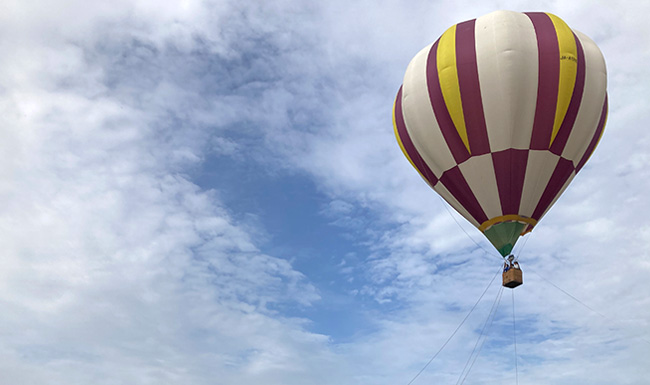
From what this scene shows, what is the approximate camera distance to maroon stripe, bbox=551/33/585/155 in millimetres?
19047

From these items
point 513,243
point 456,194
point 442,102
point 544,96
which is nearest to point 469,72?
point 442,102

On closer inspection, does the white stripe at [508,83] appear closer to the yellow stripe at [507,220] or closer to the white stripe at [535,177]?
the white stripe at [535,177]

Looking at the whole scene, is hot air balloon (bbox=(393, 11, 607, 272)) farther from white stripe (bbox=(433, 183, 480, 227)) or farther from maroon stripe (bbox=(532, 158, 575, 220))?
white stripe (bbox=(433, 183, 480, 227))

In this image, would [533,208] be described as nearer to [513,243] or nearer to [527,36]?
[513,243]

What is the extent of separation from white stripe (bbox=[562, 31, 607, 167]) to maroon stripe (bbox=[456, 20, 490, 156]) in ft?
10.4

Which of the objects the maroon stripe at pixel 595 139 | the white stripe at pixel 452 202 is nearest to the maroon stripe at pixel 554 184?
the maroon stripe at pixel 595 139

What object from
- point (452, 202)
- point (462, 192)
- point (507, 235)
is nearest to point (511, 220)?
point (507, 235)

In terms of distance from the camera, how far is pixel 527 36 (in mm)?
19188

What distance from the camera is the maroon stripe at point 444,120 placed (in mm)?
19641

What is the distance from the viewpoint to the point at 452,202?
21625mm

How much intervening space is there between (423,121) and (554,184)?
5460 mm

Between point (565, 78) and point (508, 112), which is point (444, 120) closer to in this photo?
point (508, 112)

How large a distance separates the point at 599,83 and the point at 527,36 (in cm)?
327

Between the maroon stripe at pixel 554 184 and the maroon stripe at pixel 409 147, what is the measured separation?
404cm
